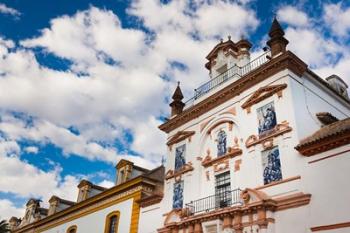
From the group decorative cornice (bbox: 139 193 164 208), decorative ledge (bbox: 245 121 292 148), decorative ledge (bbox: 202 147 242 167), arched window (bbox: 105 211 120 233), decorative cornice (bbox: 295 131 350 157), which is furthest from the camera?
arched window (bbox: 105 211 120 233)

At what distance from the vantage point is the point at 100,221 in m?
26.5

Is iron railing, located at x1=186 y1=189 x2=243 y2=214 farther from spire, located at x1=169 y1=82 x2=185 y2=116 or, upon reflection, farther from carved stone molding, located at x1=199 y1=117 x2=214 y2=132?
spire, located at x1=169 y1=82 x2=185 y2=116

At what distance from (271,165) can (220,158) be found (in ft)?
11.4

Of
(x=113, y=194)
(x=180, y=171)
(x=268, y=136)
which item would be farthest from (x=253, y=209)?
Answer: (x=113, y=194)

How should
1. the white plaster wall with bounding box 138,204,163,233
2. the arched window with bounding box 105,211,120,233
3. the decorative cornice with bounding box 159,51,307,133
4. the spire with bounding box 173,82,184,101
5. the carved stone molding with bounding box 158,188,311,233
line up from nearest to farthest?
the carved stone molding with bounding box 158,188,311,233, the decorative cornice with bounding box 159,51,307,133, the white plaster wall with bounding box 138,204,163,233, the spire with bounding box 173,82,184,101, the arched window with bounding box 105,211,120,233

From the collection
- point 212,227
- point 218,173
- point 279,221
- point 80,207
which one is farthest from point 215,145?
point 80,207

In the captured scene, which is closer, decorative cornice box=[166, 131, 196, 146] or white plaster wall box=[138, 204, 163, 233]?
white plaster wall box=[138, 204, 163, 233]

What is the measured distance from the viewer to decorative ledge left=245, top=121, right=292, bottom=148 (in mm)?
15737

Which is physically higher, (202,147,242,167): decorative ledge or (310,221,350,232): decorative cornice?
(202,147,242,167): decorative ledge

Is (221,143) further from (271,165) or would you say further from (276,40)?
(276,40)

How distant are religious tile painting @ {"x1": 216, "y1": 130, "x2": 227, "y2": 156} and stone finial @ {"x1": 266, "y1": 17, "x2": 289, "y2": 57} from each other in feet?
16.3

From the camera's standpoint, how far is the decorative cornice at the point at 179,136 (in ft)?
70.9

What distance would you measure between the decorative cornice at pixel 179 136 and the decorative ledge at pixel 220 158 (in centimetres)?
235

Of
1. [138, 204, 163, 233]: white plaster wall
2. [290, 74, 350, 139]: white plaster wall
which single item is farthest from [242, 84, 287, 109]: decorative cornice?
[138, 204, 163, 233]: white plaster wall
